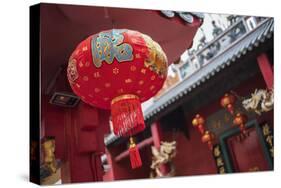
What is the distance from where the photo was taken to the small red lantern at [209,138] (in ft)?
12.9

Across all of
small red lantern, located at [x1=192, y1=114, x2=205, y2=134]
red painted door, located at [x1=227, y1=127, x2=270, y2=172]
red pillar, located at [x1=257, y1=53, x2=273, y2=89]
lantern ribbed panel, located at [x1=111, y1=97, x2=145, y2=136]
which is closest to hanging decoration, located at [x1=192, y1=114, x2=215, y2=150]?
small red lantern, located at [x1=192, y1=114, x2=205, y2=134]

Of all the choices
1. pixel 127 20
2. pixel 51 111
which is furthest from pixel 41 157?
pixel 127 20

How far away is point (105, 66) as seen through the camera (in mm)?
2646

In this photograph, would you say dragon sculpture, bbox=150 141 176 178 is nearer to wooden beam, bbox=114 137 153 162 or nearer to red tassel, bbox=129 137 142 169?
wooden beam, bbox=114 137 153 162

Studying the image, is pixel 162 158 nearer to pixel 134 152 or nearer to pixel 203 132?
pixel 203 132

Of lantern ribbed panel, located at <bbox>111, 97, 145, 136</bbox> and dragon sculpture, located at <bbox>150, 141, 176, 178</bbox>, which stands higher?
lantern ribbed panel, located at <bbox>111, 97, 145, 136</bbox>

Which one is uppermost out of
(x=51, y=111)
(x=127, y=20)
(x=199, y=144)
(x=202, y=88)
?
(x=127, y=20)

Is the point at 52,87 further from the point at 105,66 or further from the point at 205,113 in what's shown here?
the point at 205,113

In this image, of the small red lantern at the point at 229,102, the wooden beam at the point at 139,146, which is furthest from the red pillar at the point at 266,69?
the wooden beam at the point at 139,146

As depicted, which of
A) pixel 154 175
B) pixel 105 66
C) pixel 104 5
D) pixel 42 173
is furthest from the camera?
pixel 154 175

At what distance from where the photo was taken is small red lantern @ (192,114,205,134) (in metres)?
3.94

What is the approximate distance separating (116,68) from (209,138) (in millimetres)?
1648

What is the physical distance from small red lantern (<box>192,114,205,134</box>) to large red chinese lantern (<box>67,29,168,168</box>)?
124cm

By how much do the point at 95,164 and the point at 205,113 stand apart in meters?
1.22
